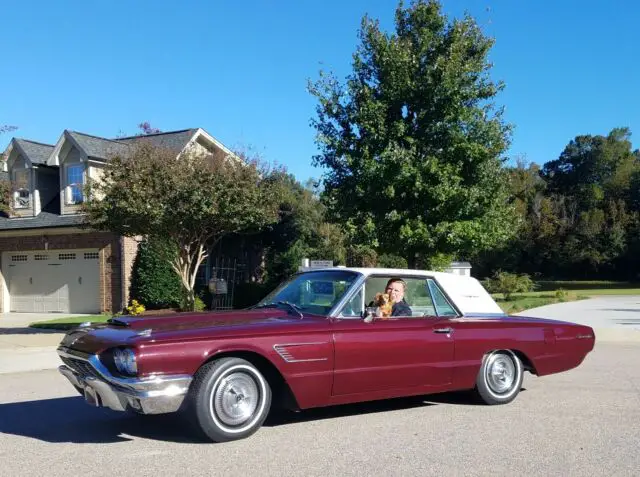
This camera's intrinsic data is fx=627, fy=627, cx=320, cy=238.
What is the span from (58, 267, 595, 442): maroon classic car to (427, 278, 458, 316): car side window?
0.04 ft

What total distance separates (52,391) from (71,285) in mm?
15175

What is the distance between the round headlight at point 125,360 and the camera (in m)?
4.86

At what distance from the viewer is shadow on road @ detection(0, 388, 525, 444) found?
5605 millimetres

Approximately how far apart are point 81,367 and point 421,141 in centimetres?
1233

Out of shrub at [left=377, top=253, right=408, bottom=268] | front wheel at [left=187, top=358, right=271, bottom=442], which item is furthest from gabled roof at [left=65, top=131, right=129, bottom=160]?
front wheel at [left=187, top=358, right=271, bottom=442]

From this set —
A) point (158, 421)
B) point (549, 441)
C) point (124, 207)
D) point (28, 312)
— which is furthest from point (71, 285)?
point (549, 441)

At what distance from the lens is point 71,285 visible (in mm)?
22516

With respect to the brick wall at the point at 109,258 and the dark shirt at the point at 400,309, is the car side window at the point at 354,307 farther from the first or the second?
the brick wall at the point at 109,258

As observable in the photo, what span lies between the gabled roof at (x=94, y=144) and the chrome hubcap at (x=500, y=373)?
682 inches

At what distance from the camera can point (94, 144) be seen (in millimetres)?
22656

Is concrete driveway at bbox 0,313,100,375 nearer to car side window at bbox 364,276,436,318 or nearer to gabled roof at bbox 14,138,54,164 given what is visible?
gabled roof at bbox 14,138,54,164

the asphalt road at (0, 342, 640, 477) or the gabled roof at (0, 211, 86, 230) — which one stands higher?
the gabled roof at (0, 211, 86, 230)

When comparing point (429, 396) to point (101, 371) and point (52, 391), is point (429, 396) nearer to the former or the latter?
point (101, 371)

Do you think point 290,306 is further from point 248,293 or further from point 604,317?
point 248,293
